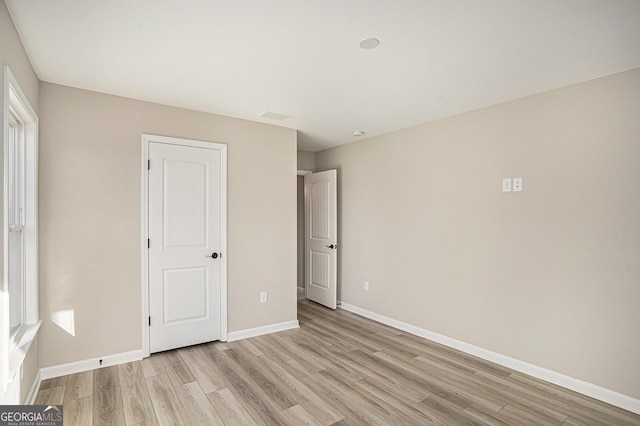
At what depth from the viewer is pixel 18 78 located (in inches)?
82.3

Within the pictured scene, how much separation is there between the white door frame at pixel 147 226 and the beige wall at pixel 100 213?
0.05 m

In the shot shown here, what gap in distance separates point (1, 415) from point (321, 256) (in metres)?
3.94

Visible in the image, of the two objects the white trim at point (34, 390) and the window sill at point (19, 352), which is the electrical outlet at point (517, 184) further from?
the white trim at point (34, 390)

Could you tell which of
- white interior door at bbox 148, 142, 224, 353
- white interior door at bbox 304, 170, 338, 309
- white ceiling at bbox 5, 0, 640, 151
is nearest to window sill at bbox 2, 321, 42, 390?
white interior door at bbox 148, 142, 224, 353

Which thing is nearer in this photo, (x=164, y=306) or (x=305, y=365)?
(x=305, y=365)

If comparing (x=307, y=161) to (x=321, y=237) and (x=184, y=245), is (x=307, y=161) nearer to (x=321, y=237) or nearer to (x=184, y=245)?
(x=321, y=237)

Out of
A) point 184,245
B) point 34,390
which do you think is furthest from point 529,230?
point 34,390

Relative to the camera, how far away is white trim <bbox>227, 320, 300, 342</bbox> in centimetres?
373

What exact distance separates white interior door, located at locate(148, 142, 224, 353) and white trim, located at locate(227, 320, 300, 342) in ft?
0.60

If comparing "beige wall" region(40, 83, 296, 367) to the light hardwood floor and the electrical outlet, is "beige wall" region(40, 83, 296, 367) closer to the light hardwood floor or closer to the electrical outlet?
the light hardwood floor

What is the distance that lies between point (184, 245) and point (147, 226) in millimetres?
406

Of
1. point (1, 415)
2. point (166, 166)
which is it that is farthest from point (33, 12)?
point (1, 415)

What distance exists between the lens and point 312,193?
5.43 m

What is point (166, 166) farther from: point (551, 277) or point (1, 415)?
point (551, 277)
